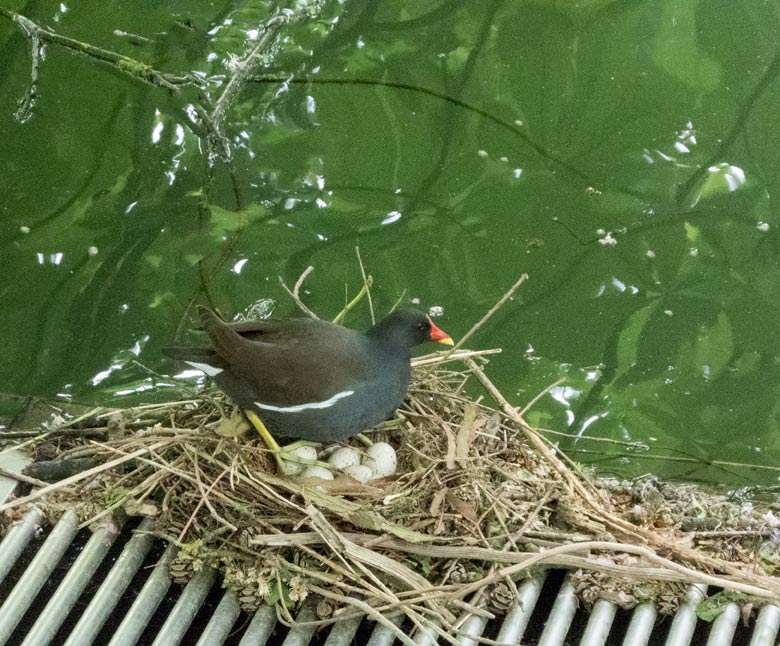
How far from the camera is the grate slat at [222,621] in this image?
213 centimetres

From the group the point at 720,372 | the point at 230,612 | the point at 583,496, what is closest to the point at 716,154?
the point at 720,372

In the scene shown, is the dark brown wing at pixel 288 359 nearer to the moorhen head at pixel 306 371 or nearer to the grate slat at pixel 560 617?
the moorhen head at pixel 306 371

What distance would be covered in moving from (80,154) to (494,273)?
4.93ft

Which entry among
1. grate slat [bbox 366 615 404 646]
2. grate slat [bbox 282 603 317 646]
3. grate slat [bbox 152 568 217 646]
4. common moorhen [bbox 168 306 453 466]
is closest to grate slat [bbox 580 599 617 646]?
grate slat [bbox 366 615 404 646]

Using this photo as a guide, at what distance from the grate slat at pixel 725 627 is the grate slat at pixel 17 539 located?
157 centimetres

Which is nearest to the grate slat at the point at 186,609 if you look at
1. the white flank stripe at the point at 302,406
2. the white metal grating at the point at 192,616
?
the white metal grating at the point at 192,616

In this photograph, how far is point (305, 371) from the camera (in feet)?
8.34

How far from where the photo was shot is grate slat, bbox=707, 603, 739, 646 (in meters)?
2.15

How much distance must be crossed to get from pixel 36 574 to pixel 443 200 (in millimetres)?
1872

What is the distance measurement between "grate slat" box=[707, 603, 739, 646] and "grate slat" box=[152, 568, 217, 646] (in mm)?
1125

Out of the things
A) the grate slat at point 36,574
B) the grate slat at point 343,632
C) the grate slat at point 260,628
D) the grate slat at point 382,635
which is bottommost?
the grate slat at point 36,574

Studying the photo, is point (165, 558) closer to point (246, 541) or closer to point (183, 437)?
point (246, 541)

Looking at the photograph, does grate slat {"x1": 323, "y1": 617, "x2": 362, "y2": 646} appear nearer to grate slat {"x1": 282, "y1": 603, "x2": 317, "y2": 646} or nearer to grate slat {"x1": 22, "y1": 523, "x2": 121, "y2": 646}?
grate slat {"x1": 282, "y1": 603, "x2": 317, "y2": 646}

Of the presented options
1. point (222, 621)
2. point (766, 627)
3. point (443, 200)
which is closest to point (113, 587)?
point (222, 621)
